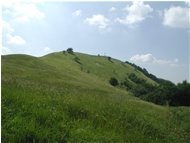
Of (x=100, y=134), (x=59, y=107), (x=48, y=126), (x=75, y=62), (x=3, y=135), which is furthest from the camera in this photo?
(x=75, y=62)

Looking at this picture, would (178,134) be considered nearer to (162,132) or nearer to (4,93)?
(162,132)

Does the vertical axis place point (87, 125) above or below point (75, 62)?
below

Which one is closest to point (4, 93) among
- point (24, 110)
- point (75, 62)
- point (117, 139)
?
point (24, 110)

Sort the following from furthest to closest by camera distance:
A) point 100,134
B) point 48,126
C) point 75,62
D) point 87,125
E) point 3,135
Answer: point 75,62 → point 87,125 → point 100,134 → point 48,126 → point 3,135

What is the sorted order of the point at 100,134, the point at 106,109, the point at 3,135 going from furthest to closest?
the point at 106,109 → the point at 100,134 → the point at 3,135

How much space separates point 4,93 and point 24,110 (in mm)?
1176

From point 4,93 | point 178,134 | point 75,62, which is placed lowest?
point 178,134

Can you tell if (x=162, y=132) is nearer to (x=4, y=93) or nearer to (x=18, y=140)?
(x=4, y=93)

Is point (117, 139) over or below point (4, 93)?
below

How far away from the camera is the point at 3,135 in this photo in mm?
7465

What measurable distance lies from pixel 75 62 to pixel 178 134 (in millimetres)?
134418

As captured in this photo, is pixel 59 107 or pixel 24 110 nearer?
pixel 24 110

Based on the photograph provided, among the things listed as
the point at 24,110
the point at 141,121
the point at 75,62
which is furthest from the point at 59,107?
the point at 75,62

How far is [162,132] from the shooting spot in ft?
42.9
